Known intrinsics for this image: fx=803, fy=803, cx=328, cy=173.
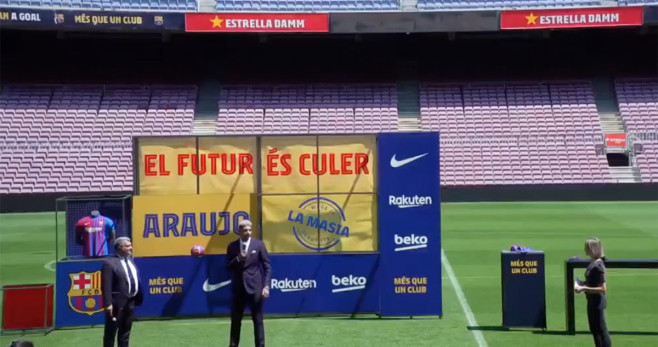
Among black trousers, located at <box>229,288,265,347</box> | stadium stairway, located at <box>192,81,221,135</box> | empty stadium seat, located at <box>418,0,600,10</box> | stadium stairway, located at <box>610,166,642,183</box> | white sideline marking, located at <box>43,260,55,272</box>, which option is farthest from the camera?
empty stadium seat, located at <box>418,0,600,10</box>

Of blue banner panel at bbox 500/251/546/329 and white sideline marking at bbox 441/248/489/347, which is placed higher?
blue banner panel at bbox 500/251/546/329

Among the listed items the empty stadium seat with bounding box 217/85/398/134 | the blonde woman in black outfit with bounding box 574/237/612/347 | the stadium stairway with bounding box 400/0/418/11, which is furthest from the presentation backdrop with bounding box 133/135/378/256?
the stadium stairway with bounding box 400/0/418/11

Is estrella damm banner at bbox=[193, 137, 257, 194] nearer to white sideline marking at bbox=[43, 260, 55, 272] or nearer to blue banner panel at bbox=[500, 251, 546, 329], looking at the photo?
blue banner panel at bbox=[500, 251, 546, 329]

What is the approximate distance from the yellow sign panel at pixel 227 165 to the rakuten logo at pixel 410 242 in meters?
2.50

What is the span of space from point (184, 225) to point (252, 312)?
10.3ft

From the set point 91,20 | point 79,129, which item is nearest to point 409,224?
point 91,20

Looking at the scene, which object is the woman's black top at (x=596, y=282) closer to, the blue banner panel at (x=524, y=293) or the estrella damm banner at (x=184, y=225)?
the blue banner panel at (x=524, y=293)

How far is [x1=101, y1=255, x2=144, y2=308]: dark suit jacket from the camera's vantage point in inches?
377

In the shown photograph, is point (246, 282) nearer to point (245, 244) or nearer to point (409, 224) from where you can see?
point (245, 244)

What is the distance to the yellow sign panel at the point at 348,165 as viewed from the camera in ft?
43.2

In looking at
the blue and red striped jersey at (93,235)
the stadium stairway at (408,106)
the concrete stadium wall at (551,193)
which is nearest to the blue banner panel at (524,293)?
the blue and red striped jersey at (93,235)

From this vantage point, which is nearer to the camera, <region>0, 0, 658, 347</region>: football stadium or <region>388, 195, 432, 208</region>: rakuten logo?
<region>0, 0, 658, 347</region>: football stadium

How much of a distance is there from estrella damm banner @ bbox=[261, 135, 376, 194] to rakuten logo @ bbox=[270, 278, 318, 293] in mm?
1446

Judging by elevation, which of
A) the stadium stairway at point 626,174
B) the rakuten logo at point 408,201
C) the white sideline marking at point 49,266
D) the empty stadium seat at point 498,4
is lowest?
the white sideline marking at point 49,266
